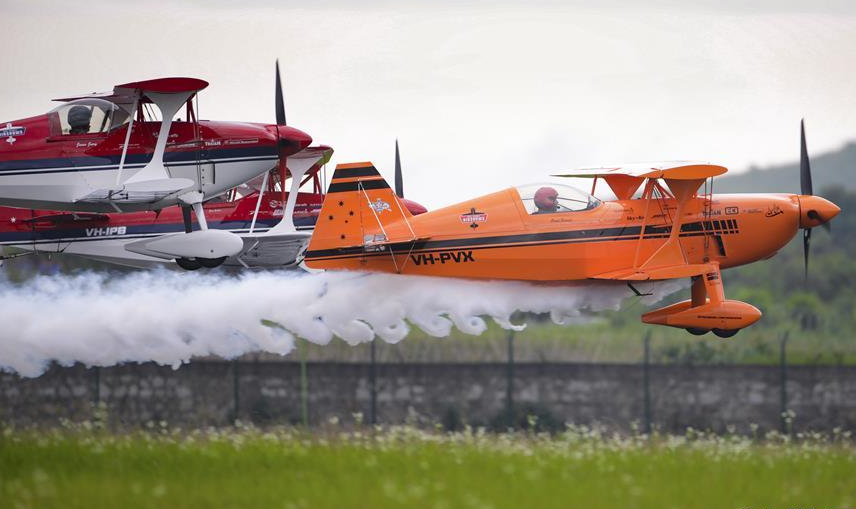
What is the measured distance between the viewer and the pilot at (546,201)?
22.4m

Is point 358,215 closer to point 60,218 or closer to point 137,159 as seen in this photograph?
point 137,159

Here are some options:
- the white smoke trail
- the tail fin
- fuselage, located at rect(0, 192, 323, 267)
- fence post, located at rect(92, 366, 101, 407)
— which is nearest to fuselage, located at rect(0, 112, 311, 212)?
fuselage, located at rect(0, 192, 323, 267)

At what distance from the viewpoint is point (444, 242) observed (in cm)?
2219

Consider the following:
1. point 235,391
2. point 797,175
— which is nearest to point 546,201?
point 235,391

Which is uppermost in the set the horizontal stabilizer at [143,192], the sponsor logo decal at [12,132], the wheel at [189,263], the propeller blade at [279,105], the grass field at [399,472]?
the propeller blade at [279,105]

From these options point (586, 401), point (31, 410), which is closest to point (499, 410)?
point (586, 401)

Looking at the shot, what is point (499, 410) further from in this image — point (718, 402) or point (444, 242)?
point (444, 242)

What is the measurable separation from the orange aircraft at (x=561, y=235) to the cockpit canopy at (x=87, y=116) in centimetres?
472

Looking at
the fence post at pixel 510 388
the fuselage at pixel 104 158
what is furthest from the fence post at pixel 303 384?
the fuselage at pixel 104 158

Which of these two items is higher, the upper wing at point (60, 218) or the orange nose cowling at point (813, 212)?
the upper wing at point (60, 218)

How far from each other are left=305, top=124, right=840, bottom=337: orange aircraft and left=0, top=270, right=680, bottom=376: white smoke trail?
47 cm

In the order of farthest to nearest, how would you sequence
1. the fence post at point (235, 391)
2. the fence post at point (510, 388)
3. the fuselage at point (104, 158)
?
the fence post at point (235, 391), the fence post at point (510, 388), the fuselage at point (104, 158)

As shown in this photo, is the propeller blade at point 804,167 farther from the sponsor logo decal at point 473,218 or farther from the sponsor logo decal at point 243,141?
the sponsor logo decal at point 243,141

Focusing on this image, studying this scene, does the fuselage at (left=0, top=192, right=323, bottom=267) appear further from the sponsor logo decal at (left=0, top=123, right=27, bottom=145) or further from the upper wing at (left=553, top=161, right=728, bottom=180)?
the upper wing at (left=553, top=161, right=728, bottom=180)
